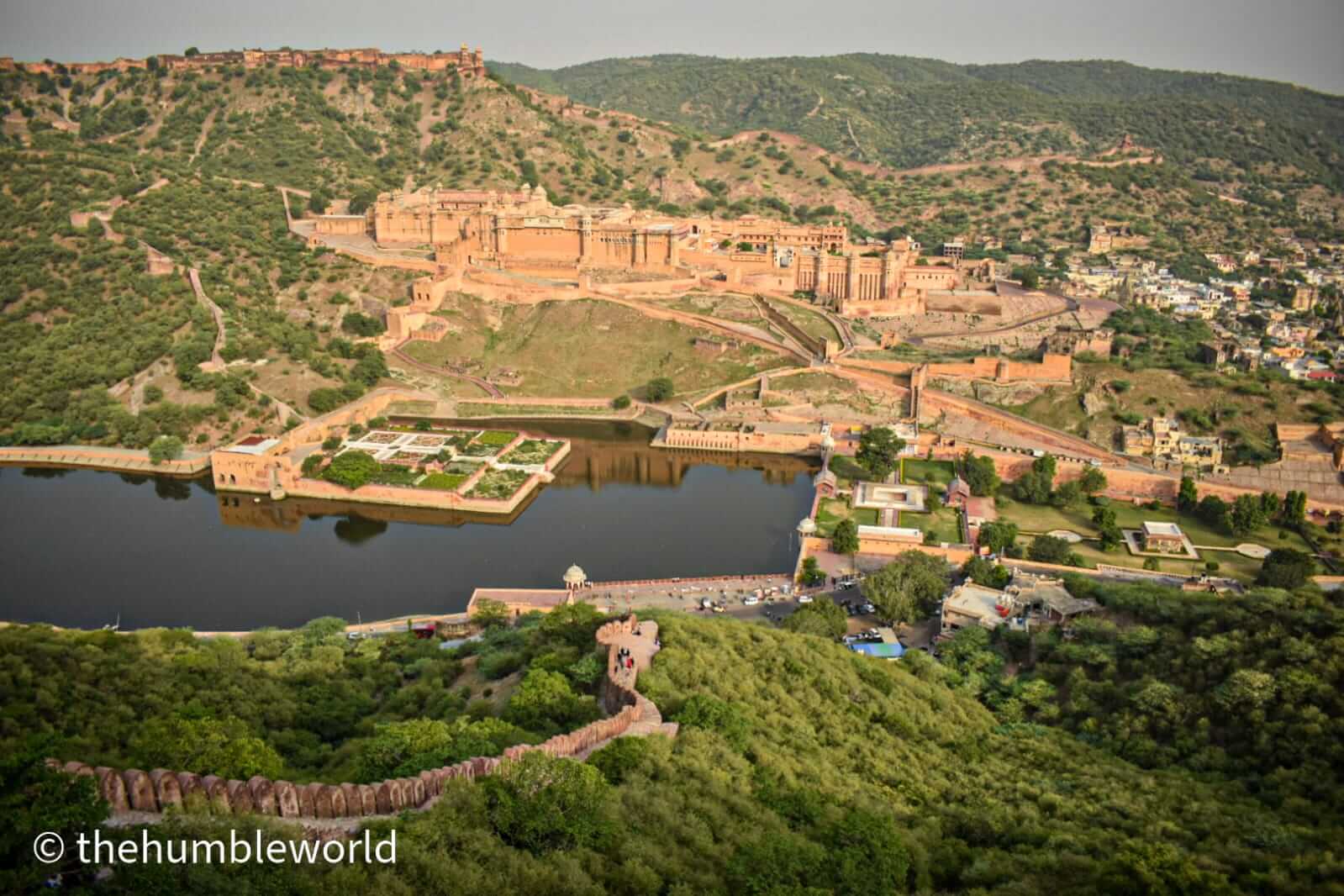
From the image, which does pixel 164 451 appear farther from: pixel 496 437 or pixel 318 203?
pixel 318 203

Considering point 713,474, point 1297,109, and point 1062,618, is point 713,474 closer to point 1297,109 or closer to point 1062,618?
point 1062,618

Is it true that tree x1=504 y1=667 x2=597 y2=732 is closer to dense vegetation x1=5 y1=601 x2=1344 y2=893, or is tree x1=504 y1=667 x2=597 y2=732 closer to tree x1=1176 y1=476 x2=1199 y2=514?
dense vegetation x1=5 y1=601 x2=1344 y2=893

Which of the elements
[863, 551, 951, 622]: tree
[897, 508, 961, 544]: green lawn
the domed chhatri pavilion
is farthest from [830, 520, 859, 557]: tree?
the domed chhatri pavilion

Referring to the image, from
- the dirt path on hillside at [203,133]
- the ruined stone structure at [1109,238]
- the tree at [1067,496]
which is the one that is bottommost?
the tree at [1067,496]

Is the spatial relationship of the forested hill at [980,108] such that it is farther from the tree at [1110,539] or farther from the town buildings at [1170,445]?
the tree at [1110,539]

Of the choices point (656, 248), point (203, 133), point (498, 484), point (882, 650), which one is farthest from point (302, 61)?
point (882, 650)

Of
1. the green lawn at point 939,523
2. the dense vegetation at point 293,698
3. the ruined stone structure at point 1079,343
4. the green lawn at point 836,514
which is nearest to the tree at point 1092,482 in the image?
the green lawn at point 939,523

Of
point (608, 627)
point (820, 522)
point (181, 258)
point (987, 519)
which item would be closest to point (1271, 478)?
point (987, 519)
